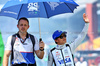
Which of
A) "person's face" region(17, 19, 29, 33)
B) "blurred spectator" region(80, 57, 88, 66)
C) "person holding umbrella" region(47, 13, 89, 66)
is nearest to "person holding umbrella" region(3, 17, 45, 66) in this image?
"person's face" region(17, 19, 29, 33)

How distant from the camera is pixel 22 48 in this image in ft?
11.1

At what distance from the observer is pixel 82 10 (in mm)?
5246

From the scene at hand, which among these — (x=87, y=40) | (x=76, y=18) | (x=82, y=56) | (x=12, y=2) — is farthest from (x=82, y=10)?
(x=12, y=2)

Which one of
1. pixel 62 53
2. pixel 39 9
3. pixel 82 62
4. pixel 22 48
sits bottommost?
pixel 82 62

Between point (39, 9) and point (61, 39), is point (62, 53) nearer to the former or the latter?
point (61, 39)

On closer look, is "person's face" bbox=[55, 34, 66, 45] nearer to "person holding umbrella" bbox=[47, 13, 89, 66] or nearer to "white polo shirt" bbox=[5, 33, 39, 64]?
"person holding umbrella" bbox=[47, 13, 89, 66]

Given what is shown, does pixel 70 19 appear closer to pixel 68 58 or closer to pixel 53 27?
pixel 53 27

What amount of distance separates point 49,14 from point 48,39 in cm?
137

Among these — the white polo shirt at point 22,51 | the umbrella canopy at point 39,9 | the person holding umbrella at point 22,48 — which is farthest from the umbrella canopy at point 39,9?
the white polo shirt at point 22,51

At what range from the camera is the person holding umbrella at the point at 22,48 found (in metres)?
3.35

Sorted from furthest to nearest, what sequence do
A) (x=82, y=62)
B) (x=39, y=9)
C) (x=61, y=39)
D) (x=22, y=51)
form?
1. (x=82, y=62)
2. (x=39, y=9)
3. (x=61, y=39)
4. (x=22, y=51)

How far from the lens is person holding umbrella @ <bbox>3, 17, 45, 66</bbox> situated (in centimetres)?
335

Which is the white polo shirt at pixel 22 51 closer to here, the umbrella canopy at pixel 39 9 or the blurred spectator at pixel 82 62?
the umbrella canopy at pixel 39 9

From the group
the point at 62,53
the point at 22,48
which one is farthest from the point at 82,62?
the point at 22,48
